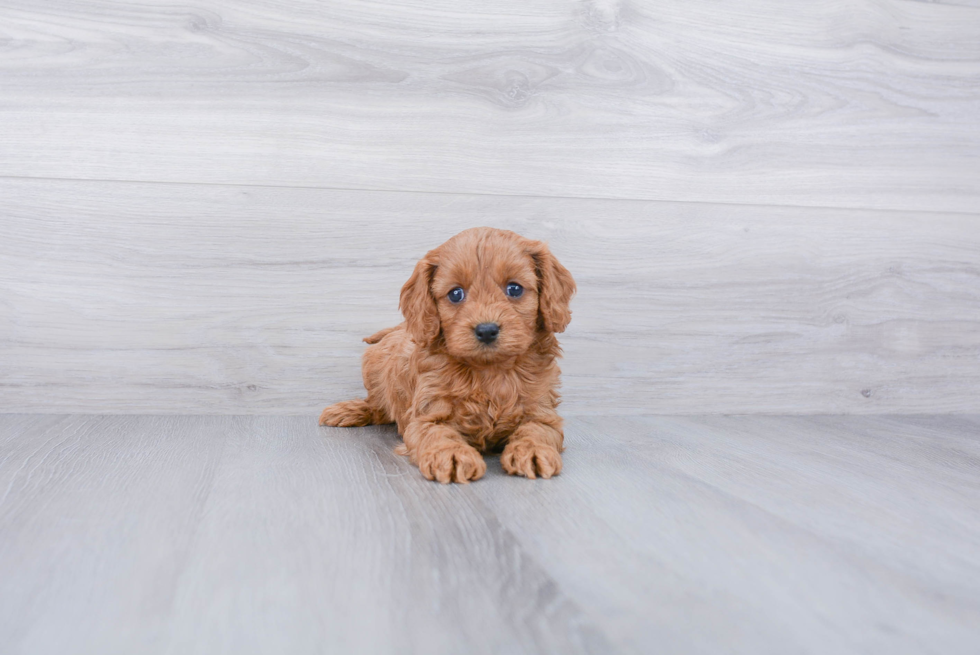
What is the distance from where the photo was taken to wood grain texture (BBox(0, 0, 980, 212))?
6.01 feet

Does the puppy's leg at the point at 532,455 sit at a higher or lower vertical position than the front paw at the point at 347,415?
higher

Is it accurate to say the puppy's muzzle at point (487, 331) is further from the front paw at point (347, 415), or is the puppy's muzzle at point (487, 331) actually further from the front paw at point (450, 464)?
the front paw at point (347, 415)

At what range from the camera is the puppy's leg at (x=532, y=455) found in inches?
51.9

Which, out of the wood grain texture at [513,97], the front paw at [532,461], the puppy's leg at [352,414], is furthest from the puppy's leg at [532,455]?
the wood grain texture at [513,97]

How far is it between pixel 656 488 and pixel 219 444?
1.02 meters

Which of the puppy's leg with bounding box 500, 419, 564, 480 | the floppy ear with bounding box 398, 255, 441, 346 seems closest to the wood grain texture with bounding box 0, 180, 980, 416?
the floppy ear with bounding box 398, 255, 441, 346

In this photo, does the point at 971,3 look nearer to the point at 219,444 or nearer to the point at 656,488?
the point at 656,488

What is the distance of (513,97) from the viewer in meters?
1.96

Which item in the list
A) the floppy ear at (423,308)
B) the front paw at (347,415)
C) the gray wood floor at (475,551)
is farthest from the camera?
the front paw at (347,415)

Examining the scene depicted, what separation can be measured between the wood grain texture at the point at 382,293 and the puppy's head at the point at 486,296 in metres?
0.54

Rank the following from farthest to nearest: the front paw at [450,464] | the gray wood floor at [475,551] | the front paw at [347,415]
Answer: the front paw at [347,415], the front paw at [450,464], the gray wood floor at [475,551]

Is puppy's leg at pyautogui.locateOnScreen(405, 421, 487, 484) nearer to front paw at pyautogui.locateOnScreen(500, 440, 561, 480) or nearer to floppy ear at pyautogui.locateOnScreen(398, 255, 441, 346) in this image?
front paw at pyautogui.locateOnScreen(500, 440, 561, 480)

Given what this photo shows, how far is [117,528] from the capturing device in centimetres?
100

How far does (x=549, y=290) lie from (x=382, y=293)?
0.68 m
